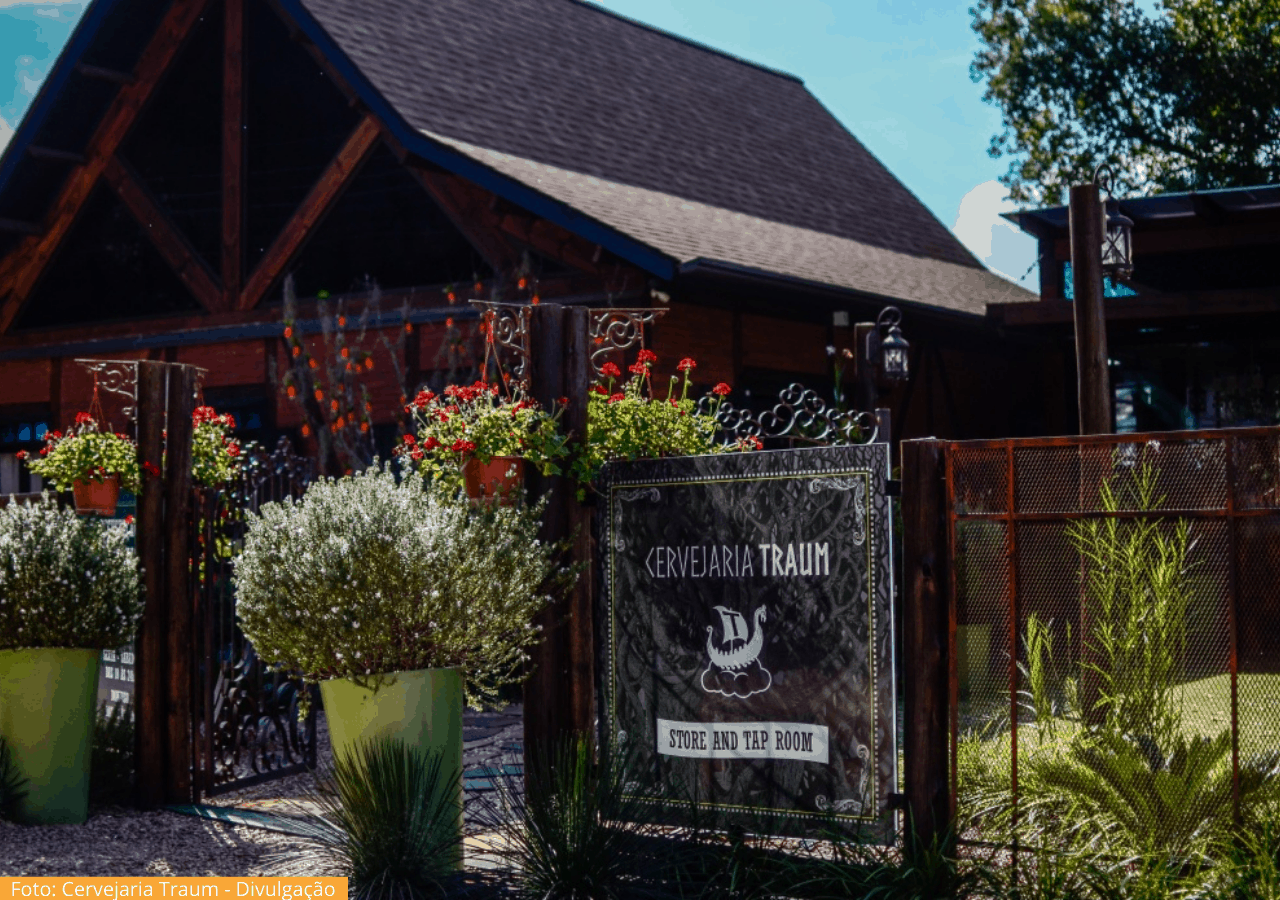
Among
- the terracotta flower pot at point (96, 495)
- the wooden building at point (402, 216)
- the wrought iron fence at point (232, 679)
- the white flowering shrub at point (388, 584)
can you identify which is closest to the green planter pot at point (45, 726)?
the wrought iron fence at point (232, 679)

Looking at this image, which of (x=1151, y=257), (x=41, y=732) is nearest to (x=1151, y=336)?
(x=1151, y=257)

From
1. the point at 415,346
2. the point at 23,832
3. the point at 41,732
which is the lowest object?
the point at 23,832

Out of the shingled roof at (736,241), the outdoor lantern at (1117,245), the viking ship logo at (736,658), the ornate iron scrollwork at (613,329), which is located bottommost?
the viking ship logo at (736,658)

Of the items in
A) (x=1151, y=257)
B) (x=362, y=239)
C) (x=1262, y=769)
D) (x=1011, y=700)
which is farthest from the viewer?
(x=1151, y=257)

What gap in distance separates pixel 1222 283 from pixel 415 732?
13001mm

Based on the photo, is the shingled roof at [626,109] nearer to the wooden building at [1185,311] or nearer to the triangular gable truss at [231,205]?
the triangular gable truss at [231,205]

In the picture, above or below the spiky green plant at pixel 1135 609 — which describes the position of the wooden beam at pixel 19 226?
above

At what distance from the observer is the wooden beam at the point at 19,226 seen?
1777 centimetres

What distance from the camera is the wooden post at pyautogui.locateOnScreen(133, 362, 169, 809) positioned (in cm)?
852

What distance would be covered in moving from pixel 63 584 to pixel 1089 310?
6716 mm

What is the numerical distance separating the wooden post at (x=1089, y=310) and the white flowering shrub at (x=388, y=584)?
4.88m

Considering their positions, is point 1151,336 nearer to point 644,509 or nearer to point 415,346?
point 415,346

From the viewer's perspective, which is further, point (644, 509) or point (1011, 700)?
point (644, 509)

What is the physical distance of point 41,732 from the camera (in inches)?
317
